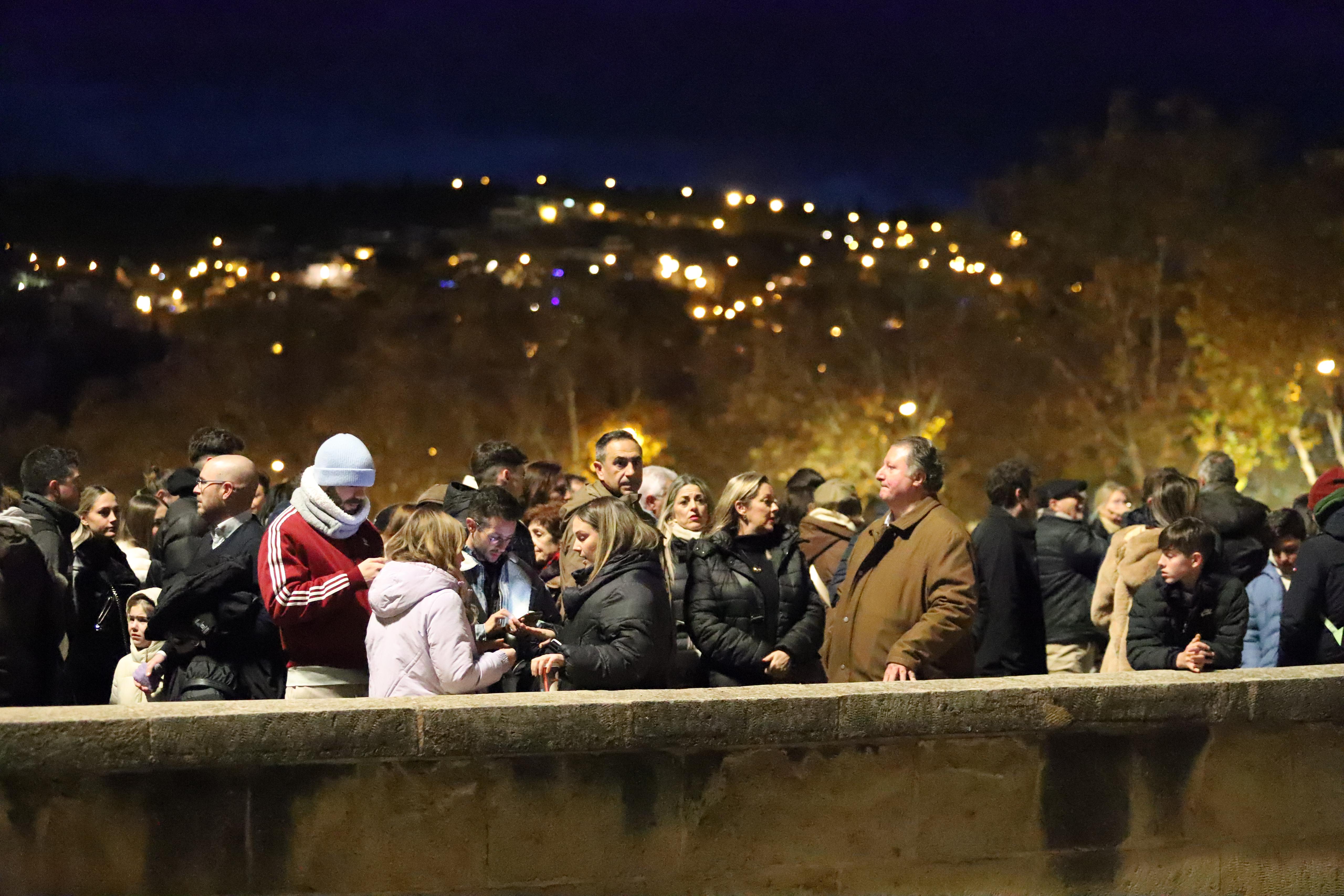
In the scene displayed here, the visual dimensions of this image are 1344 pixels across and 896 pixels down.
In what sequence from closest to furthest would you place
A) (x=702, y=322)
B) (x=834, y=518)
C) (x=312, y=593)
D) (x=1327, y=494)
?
(x=312, y=593) < (x=1327, y=494) < (x=834, y=518) < (x=702, y=322)

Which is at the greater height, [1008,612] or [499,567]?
[499,567]

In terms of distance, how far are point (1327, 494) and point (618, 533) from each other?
4323 mm

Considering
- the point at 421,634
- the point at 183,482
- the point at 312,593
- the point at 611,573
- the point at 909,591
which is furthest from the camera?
the point at 183,482

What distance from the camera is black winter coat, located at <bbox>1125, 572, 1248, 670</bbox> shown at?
23.0 ft

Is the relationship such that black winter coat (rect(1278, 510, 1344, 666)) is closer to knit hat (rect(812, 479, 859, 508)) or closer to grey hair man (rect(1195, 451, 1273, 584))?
grey hair man (rect(1195, 451, 1273, 584))

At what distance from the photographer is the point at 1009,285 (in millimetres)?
48688

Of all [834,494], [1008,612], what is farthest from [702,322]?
[1008,612]

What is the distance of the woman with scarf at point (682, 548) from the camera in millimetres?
7043

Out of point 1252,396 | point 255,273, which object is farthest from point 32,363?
point 1252,396

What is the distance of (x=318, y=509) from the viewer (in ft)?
19.9

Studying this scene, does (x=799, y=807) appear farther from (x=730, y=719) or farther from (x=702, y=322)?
(x=702, y=322)

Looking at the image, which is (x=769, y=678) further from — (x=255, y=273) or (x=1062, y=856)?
(x=255, y=273)

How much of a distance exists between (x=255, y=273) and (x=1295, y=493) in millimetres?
40682

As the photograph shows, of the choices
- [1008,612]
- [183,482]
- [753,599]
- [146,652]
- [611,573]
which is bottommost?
[146,652]
